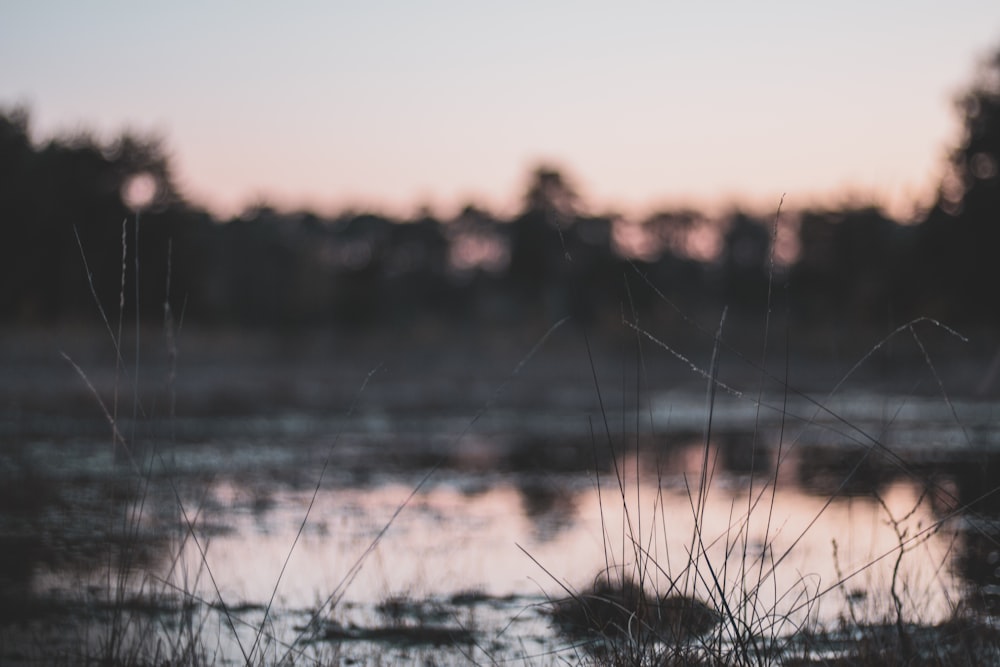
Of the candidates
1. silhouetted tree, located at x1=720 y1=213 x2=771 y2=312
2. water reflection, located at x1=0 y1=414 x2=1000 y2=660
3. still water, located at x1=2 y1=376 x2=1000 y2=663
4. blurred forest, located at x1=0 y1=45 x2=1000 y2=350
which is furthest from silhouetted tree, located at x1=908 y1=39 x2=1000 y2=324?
water reflection, located at x1=0 y1=414 x2=1000 y2=660

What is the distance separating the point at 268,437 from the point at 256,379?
24.6ft

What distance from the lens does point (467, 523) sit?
301 inches

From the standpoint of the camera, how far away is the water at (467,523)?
13.7 ft

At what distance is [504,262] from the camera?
5244 cm

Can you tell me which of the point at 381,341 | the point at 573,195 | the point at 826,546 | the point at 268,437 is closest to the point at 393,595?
the point at 826,546

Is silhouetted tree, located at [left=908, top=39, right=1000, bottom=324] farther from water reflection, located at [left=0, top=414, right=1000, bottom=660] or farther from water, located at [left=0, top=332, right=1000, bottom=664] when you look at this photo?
water reflection, located at [left=0, top=414, right=1000, bottom=660]

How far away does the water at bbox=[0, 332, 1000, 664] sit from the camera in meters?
4.17

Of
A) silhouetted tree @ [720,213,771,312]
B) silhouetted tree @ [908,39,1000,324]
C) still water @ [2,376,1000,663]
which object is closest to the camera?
still water @ [2,376,1000,663]

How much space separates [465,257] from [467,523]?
45232 millimetres

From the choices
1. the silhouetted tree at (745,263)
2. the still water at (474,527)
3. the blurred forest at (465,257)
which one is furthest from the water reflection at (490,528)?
the silhouetted tree at (745,263)

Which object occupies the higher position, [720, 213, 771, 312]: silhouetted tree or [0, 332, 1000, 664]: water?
[720, 213, 771, 312]: silhouetted tree

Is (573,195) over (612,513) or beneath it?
over

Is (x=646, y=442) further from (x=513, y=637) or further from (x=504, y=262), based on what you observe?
(x=504, y=262)

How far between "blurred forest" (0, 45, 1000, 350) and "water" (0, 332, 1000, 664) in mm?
3274
